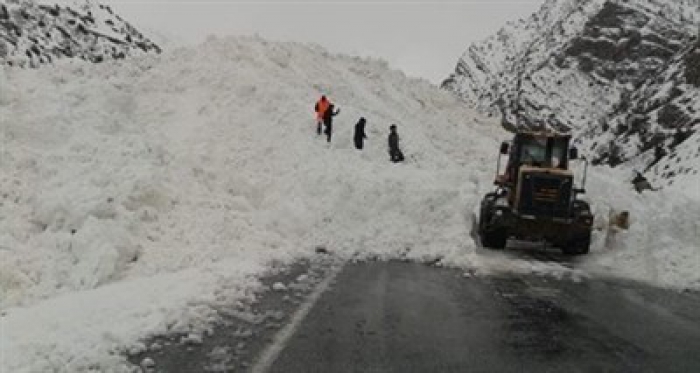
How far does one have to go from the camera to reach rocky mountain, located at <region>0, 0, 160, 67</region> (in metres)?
70.1

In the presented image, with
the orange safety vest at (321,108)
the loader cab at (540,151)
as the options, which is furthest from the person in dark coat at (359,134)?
the loader cab at (540,151)

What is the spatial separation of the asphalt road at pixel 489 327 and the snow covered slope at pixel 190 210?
130 cm

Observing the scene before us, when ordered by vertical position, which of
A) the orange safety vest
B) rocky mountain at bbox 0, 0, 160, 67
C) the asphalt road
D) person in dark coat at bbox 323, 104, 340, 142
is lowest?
the asphalt road

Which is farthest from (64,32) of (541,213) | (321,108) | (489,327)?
(489,327)

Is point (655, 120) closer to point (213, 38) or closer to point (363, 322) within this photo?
point (213, 38)

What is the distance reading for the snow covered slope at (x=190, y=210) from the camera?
8180 millimetres

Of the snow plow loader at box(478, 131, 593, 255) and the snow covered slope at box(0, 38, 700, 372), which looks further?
the snow plow loader at box(478, 131, 593, 255)

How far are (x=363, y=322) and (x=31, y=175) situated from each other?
864cm

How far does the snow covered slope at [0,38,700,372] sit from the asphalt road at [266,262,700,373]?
4.28 ft

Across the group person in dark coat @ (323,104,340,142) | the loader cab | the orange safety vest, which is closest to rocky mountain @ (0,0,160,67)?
the orange safety vest

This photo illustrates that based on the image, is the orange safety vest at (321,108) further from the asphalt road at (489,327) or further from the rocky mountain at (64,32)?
the rocky mountain at (64,32)

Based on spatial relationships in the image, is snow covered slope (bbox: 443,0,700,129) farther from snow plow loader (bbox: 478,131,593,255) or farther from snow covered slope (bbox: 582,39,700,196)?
snow plow loader (bbox: 478,131,593,255)

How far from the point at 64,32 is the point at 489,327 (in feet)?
272

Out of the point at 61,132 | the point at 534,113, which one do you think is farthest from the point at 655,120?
the point at 534,113
